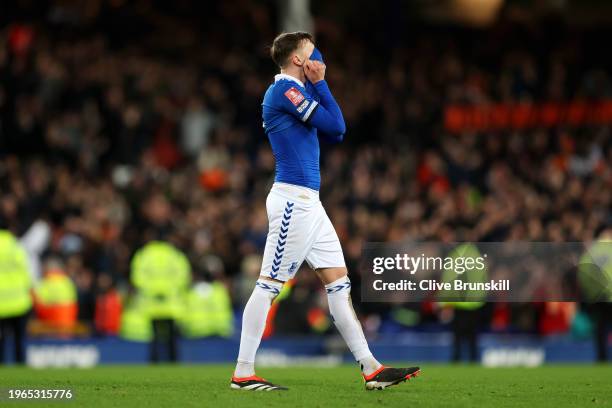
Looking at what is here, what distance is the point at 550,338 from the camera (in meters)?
17.3

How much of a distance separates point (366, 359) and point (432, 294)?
153 centimetres

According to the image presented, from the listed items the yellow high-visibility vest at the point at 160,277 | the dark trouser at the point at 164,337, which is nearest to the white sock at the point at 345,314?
the yellow high-visibility vest at the point at 160,277

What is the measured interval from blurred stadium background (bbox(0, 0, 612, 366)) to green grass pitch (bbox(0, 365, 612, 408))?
4920 mm

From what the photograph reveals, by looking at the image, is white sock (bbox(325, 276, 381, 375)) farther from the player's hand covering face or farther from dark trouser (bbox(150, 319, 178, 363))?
dark trouser (bbox(150, 319, 178, 363))

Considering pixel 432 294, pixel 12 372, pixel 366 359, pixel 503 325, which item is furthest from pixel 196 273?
pixel 366 359

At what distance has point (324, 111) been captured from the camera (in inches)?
332

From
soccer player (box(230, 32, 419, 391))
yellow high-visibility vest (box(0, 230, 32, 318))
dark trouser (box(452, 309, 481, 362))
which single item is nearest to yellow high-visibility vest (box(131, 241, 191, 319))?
yellow high-visibility vest (box(0, 230, 32, 318))

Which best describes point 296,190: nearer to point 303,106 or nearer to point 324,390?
point 303,106

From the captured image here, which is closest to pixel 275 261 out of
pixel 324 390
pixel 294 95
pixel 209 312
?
pixel 324 390

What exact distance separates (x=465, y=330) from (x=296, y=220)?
8.35 m

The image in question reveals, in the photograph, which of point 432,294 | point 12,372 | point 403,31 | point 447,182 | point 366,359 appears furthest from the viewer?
point 403,31

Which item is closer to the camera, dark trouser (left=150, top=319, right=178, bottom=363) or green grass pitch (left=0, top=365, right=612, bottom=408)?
green grass pitch (left=0, top=365, right=612, bottom=408)

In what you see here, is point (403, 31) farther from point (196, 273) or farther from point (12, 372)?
point (12, 372)

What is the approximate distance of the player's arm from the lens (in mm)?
8406
